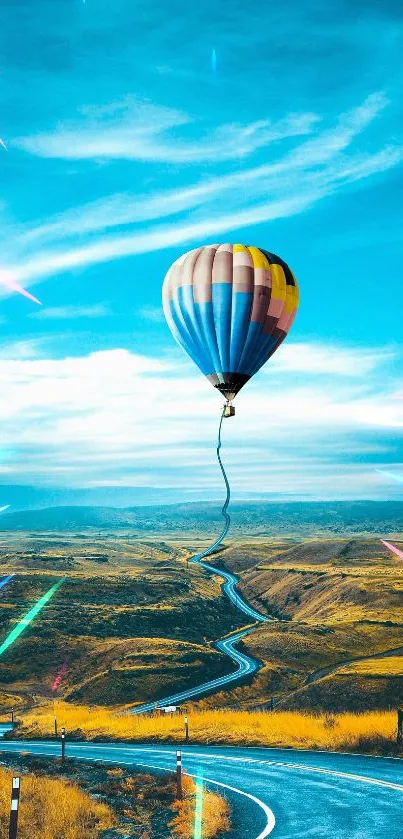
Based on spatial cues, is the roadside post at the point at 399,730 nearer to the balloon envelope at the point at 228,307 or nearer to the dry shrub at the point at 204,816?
the dry shrub at the point at 204,816

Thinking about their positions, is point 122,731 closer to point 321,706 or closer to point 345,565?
point 321,706

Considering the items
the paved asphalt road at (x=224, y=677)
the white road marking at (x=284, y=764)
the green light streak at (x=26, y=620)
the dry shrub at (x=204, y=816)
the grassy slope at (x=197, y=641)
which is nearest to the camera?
the dry shrub at (x=204, y=816)

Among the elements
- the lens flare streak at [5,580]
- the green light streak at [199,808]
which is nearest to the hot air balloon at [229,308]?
the green light streak at [199,808]

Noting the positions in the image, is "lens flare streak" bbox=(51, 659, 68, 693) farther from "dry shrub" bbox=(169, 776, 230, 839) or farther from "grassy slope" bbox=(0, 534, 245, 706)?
"dry shrub" bbox=(169, 776, 230, 839)

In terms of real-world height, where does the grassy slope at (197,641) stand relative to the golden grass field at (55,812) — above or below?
below

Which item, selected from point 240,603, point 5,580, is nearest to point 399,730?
point 5,580

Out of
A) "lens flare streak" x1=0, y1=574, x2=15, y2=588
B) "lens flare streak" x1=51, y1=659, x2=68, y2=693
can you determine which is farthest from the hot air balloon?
"lens flare streak" x1=0, y1=574, x2=15, y2=588
